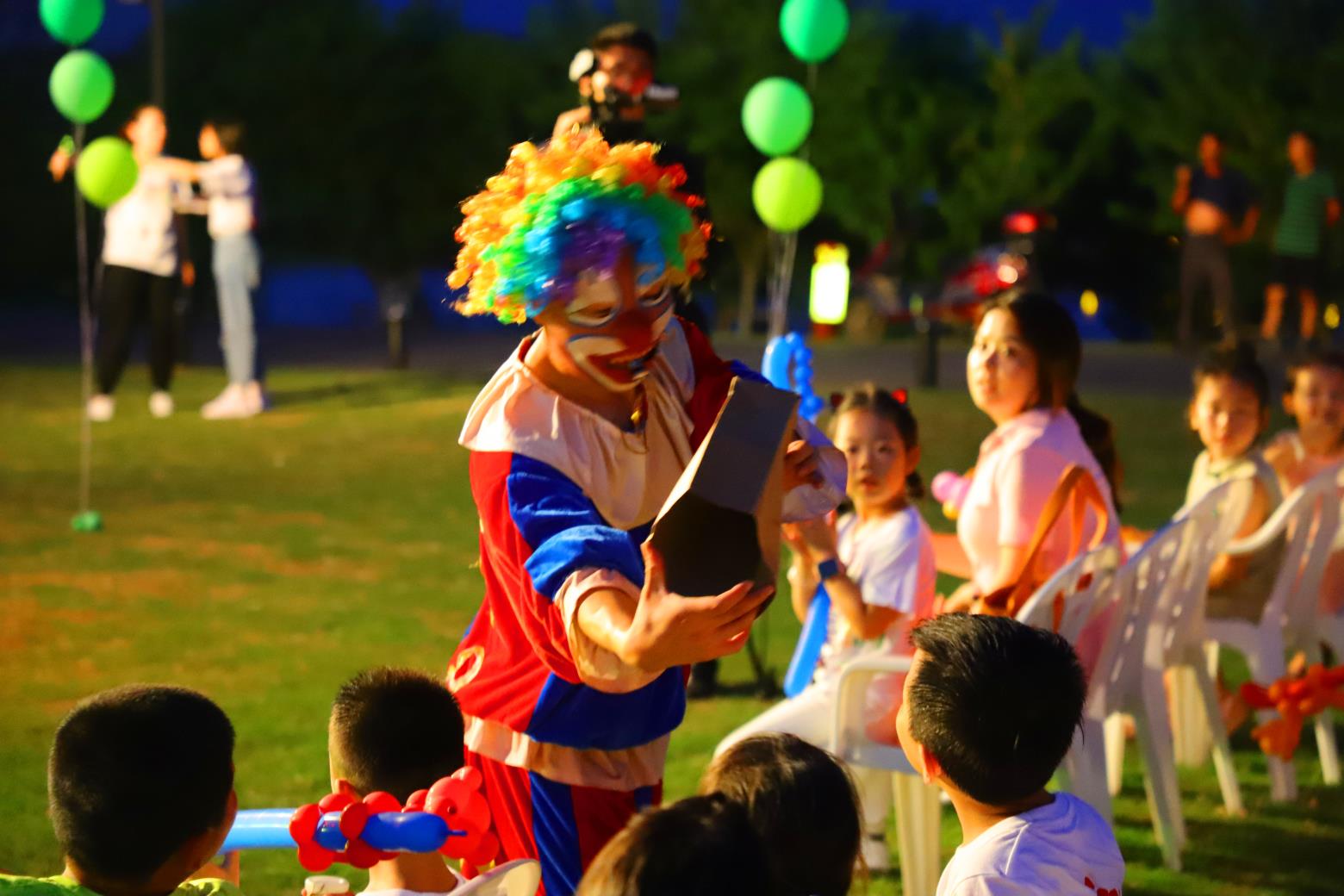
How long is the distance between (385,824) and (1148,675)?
278cm

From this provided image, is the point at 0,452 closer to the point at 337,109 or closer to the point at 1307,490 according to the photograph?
the point at 1307,490

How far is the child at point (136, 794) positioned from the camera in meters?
2.22

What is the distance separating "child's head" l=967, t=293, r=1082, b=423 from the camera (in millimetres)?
4281

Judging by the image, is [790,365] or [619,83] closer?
[790,365]

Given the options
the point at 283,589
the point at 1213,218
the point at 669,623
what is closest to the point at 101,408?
the point at 283,589

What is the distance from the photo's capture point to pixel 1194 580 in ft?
15.5

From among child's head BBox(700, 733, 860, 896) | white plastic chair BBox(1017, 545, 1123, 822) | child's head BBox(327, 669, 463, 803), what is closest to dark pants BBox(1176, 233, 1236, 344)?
white plastic chair BBox(1017, 545, 1123, 822)

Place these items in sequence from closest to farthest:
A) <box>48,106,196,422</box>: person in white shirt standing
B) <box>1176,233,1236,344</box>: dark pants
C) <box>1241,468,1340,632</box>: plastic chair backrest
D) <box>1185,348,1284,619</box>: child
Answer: <box>1241,468,1340,632</box>: plastic chair backrest, <box>1185,348,1284,619</box>: child, <box>48,106,196,422</box>: person in white shirt standing, <box>1176,233,1236,344</box>: dark pants

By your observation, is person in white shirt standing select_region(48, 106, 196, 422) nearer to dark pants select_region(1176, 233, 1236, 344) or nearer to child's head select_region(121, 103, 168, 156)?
child's head select_region(121, 103, 168, 156)

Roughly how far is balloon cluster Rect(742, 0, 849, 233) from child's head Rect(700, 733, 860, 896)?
5.38 m

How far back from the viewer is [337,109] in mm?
29438

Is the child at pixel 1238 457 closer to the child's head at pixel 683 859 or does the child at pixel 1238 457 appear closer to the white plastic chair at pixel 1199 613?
the white plastic chair at pixel 1199 613

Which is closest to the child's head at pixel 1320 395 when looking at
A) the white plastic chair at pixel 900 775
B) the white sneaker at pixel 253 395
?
the white plastic chair at pixel 900 775

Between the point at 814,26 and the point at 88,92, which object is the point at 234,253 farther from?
the point at 814,26
